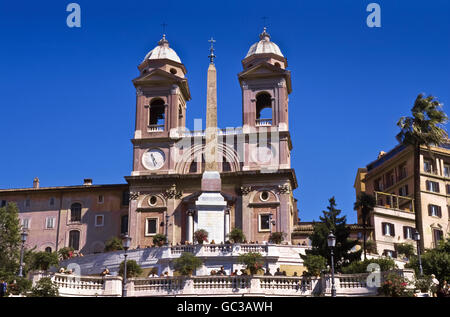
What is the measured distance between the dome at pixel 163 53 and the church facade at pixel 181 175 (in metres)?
0.15

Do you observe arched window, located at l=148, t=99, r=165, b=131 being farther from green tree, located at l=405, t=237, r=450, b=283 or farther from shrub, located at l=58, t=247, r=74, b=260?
green tree, located at l=405, t=237, r=450, b=283

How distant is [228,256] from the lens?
157ft

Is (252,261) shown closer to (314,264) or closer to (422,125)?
(314,264)

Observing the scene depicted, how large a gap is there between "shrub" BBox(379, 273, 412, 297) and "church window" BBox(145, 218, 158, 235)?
38568 millimetres

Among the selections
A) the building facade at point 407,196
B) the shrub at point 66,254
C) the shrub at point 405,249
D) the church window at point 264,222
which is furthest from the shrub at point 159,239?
the shrub at point 405,249

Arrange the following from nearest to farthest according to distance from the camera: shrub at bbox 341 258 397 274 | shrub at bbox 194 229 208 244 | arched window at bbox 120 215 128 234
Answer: shrub at bbox 341 258 397 274 → shrub at bbox 194 229 208 244 → arched window at bbox 120 215 128 234

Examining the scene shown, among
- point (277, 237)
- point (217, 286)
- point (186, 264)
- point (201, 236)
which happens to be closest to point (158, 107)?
point (277, 237)

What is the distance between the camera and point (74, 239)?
2798 inches

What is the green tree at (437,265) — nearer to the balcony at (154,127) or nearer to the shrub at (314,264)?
the shrub at (314,264)

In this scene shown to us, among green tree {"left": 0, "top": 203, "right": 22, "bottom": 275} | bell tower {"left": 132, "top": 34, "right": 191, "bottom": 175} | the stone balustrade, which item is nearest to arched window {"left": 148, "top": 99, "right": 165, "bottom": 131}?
bell tower {"left": 132, "top": 34, "right": 191, "bottom": 175}

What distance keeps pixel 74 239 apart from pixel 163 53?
2130cm

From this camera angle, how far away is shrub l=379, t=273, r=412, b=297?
3059 cm

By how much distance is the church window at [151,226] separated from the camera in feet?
222
